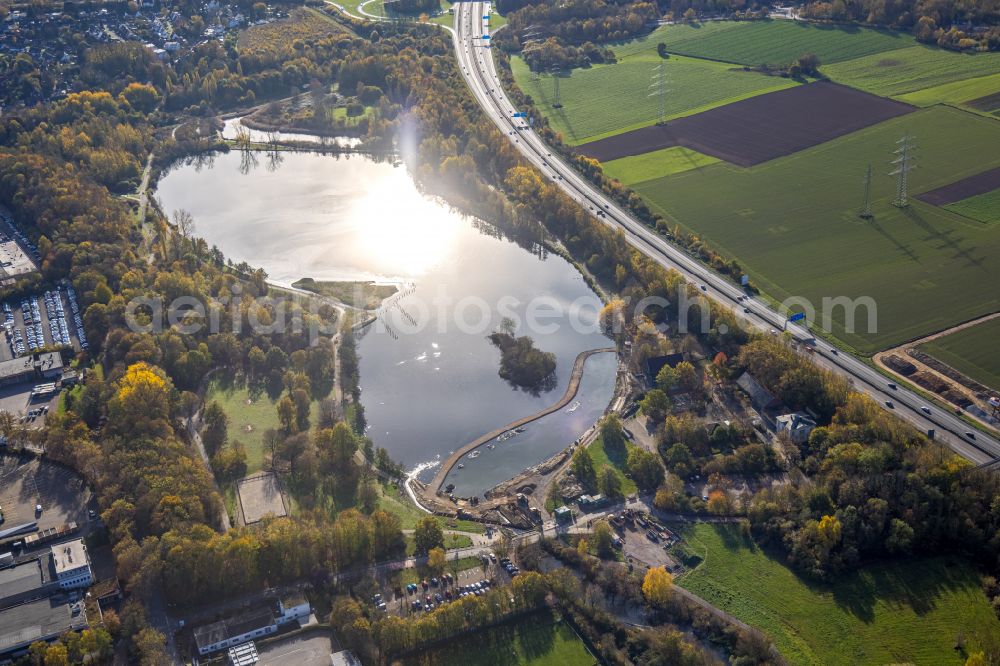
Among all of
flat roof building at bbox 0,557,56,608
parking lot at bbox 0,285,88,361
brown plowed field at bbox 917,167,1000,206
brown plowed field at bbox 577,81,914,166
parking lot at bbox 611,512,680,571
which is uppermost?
brown plowed field at bbox 577,81,914,166

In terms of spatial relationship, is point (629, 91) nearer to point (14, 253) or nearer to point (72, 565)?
point (14, 253)

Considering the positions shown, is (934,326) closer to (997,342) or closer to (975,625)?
(997,342)

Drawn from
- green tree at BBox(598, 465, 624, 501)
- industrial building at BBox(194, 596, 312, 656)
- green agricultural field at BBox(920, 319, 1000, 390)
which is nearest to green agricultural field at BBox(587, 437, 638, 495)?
green tree at BBox(598, 465, 624, 501)

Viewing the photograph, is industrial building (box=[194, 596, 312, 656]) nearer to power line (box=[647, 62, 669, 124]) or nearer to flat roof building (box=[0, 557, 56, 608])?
flat roof building (box=[0, 557, 56, 608])

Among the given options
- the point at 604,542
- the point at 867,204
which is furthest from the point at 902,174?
the point at 604,542

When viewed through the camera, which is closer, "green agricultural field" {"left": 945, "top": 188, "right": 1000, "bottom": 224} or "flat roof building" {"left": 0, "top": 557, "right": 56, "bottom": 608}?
"flat roof building" {"left": 0, "top": 557, "right": 56, "bottom": 608}

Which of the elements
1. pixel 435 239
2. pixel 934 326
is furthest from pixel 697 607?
pixel 435 239
